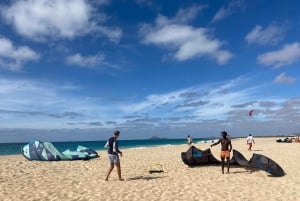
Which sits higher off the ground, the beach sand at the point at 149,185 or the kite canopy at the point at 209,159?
the kite canopy at the point at 209,159

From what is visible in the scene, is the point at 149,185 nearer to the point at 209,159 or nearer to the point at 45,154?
the point at 209,159

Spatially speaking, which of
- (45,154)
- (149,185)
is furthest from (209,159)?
(45,154)

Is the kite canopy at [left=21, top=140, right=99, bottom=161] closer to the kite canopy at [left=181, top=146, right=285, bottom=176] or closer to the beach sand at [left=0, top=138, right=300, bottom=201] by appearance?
the beach sand at [left=0, top=138, right=300, bottom=201]

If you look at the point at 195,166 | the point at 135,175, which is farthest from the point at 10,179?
the point at 195,166

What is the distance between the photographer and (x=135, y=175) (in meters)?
12.8

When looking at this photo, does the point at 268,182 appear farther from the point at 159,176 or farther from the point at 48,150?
the point at 48,150

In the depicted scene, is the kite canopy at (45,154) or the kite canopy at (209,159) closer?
the kite canopy at (209,159)

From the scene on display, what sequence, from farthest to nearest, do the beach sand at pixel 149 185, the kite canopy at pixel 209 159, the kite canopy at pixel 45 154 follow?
1. the kite canopy at pixel 45 154
2. the kite canopy at pixel 209 159
3. the beach sand at pixel 149 185

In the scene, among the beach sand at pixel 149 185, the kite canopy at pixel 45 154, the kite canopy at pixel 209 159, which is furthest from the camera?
the kite canopy at pixel 45 154

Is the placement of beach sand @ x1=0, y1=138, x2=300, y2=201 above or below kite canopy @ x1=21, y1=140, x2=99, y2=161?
below

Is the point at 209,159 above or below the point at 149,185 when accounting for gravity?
above

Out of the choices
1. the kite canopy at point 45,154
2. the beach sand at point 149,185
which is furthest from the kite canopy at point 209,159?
the kite canopy at point 45,154

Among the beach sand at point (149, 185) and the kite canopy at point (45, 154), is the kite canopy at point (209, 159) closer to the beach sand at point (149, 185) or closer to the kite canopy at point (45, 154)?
the beach sand at point (149, 185)

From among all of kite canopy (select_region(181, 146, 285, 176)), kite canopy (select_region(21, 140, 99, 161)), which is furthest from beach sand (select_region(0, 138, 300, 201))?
kite canopy (select_region(21, 140, 99, 161))
